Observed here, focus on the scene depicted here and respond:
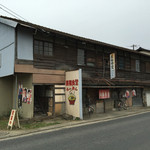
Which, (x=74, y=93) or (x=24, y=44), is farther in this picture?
(x=74, y=93)

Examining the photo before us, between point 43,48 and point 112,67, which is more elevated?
point 43,48

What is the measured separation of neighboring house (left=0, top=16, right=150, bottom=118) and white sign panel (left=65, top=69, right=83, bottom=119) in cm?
49

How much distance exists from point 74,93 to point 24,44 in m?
5.00

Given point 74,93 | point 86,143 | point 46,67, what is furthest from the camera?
point 46,67

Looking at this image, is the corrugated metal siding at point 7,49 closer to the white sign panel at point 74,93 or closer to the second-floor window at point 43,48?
the second-floor window at point 43,48

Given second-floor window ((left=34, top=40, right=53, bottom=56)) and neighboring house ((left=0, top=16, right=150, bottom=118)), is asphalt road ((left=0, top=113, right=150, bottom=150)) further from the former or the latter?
second-floor window ((left=34, top=40, right=53, bottom=56))

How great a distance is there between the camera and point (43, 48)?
41.4 feet

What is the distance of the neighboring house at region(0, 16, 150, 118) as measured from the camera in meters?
11.6

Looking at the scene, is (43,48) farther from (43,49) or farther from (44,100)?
(44,100)

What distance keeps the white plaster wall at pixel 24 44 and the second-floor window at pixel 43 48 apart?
18.8 inches

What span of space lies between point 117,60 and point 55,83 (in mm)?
8547

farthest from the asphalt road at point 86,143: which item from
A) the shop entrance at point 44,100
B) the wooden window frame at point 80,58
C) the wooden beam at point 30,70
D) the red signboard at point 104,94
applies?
the wooden window frame at point 80,58

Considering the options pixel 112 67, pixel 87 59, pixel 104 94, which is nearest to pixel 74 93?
pixel 87 59

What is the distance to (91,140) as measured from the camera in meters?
6.95
